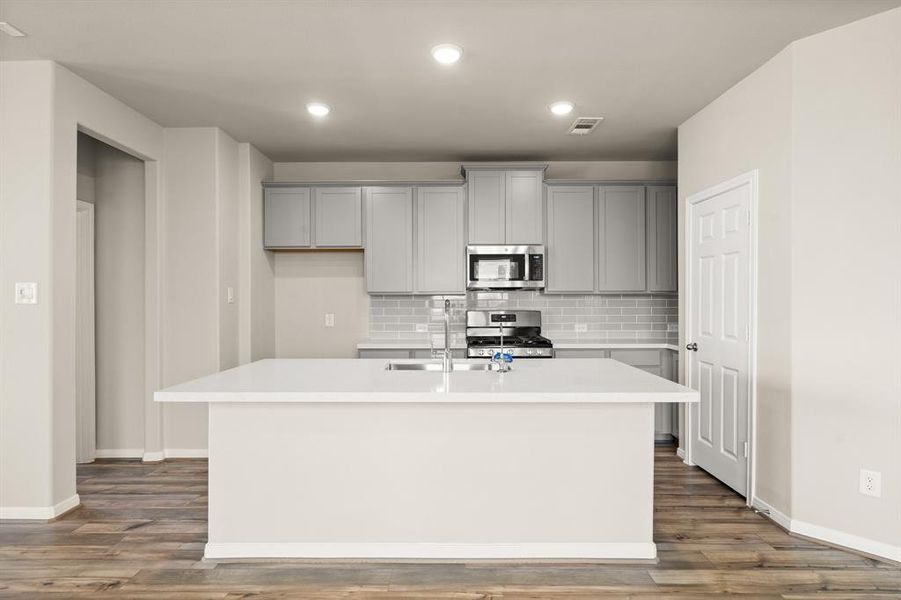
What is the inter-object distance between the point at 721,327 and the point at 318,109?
3.14 meters

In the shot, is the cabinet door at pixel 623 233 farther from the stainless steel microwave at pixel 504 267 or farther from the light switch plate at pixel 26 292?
the light switch plate at pixel 26 292

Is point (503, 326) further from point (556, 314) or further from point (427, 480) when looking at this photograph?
point (427, 480)

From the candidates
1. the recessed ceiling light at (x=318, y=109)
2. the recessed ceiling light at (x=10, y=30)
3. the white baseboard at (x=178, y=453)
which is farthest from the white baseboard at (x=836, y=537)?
the recessed ceiling light at (x=10, y=30)

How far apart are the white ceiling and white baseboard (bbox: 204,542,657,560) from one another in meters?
2.52

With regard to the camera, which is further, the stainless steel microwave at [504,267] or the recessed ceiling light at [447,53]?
the stainless steel microwave at [504,267]

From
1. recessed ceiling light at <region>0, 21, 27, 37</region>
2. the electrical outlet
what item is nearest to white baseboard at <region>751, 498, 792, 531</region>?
the electrical outlet

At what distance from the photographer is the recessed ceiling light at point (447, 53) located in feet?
9.81

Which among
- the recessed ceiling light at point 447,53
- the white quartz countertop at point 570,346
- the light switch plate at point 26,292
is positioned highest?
the recessed ceiling light at point 447,53

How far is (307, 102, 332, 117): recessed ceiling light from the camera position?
12.8 feet

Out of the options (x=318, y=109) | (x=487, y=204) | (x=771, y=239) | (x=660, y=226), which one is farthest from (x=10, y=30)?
(x=660, y=226)

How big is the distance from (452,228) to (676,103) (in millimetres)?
2108

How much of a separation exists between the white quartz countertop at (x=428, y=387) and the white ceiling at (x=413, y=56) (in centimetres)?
174

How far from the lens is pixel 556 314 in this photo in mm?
5477

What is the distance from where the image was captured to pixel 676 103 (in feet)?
12.8
